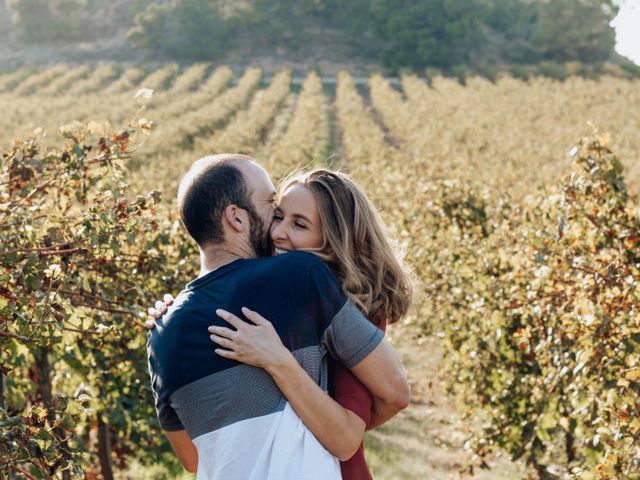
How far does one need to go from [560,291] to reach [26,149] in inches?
107

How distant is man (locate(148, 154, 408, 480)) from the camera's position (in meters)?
1.96

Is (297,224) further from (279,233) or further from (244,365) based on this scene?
(244,365)

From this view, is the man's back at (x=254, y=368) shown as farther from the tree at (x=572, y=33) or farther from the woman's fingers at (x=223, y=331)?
the tree at (x=572, y=33)

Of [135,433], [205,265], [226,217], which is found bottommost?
[135,433]

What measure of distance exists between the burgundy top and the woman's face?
352 millimetres

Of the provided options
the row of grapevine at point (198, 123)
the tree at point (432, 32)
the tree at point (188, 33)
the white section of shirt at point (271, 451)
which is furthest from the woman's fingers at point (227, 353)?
the tree at point (188, 33)

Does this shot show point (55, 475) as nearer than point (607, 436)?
Yes

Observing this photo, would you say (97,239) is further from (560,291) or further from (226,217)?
(560,291)

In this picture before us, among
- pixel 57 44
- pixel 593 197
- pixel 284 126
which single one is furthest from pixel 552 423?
pixel 57 44

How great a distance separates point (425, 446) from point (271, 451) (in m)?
5.33

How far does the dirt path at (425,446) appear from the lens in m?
6.25

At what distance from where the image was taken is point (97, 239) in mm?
2834

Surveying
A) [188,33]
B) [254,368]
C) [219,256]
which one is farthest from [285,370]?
[188,33]

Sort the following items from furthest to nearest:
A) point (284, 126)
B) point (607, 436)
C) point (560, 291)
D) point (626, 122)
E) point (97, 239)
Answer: point (284, 126), point (626, 122), point (560, 291), point (607, 436), point (97, 239)
